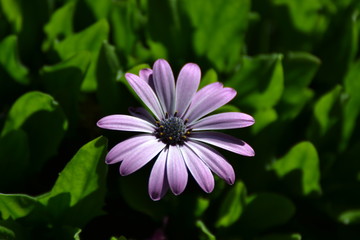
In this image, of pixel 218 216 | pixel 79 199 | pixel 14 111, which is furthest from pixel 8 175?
pixel 218 216

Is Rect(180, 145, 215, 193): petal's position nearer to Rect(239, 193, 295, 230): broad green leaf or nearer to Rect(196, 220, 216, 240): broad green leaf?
Rect(196, 220, 216, 240): broad green leaf

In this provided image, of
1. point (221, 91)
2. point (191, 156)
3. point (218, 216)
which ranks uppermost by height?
point (221, 91)

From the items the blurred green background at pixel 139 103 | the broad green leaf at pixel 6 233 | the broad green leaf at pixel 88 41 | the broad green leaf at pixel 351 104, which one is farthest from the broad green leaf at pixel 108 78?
the broad green leaf at pixel 351 104

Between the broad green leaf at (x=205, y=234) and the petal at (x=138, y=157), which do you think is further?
the broad green leaf at (x=205, y=234)

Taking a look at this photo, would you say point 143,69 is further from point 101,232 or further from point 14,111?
point 101,232

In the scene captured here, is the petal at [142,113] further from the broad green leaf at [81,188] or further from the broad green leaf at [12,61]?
the broad green leaf at [12,61]

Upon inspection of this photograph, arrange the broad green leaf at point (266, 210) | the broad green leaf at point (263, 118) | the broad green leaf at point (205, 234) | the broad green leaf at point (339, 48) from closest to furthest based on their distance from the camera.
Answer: the broad green leaf at point (205, 234), the broad green leaf at point (266, 210), the broad green leaf at point (263, 118), the broad green leaf at point (339, 48)

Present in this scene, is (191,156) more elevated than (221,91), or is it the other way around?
(221,91)
